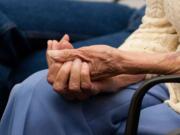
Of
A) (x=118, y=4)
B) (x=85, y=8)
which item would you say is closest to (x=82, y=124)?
(x=85, y=8)

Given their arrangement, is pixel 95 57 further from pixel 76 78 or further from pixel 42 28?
pixel 42 28

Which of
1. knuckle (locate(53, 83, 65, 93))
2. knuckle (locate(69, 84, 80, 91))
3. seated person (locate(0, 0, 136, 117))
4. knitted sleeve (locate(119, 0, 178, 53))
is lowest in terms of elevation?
seated person (locate(0, 0, 136, 117))

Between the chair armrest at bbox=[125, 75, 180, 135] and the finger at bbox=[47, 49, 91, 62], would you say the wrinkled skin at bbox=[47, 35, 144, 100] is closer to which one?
the finger at bbox=[47, 49, 91, 62]

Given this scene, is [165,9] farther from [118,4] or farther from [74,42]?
[118,4]

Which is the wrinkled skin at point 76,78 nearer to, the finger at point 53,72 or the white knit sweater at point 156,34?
the finger at point 53,72

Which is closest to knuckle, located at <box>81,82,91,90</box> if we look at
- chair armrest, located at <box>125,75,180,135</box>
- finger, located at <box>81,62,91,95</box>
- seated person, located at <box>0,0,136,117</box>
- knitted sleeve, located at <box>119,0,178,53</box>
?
finger, located at <box>81,62,91,95</box>

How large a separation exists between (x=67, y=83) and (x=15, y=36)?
0.98 m

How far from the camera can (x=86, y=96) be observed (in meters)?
1.12

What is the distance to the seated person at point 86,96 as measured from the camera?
1098 millimetres

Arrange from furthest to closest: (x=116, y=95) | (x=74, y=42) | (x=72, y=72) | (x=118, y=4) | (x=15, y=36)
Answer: (x=118, y=4) → (x=74, y=42) → (x=15, y=36) → (x=116, y=95) → (x=72, y=72)

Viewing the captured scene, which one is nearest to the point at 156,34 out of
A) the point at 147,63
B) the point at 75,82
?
the point at 147,63

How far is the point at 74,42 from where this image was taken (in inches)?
87.6

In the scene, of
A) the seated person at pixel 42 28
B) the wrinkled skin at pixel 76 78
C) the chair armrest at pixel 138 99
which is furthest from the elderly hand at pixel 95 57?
the seated person at pixel 42 28

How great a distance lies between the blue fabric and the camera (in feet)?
3.62
